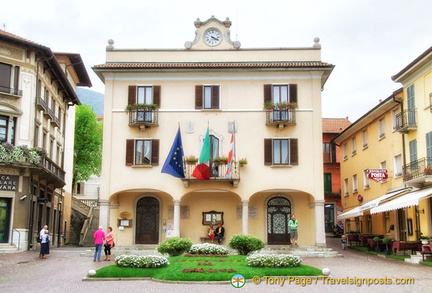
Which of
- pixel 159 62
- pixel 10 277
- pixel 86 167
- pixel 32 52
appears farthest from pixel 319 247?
pixel 86 167

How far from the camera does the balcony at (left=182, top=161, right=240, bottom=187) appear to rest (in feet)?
108

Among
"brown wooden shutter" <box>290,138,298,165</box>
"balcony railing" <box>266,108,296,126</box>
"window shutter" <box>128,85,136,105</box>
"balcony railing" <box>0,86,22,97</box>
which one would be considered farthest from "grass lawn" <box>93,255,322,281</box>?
"balcony railing" <box>0,86,22,97</box>

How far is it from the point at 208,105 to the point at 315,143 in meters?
6.87

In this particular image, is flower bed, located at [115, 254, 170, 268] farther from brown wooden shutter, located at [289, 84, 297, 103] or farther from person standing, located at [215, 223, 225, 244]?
brown wooden shutter, located at [289, 84, 297, 103]

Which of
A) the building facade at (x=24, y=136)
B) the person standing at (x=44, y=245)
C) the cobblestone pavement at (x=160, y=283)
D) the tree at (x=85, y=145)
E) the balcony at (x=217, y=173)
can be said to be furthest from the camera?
the tree at (x=85, y=145)

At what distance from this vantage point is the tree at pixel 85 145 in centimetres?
5975

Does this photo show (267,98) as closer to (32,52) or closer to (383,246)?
(383,246)

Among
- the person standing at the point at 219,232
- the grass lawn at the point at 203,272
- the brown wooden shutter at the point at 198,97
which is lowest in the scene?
the grass lawn at the point at 203,272

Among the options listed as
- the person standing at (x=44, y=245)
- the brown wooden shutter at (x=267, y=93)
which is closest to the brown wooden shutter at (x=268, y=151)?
the brown wooden shutter at (x=267, y=93)

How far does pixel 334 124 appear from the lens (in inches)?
2537

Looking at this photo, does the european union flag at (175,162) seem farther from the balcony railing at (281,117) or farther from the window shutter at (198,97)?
the balcony railing at (281,117)

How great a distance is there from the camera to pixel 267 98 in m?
34.3

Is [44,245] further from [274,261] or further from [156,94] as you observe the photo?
[274,261]

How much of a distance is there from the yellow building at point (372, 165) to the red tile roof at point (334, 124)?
14057mm
